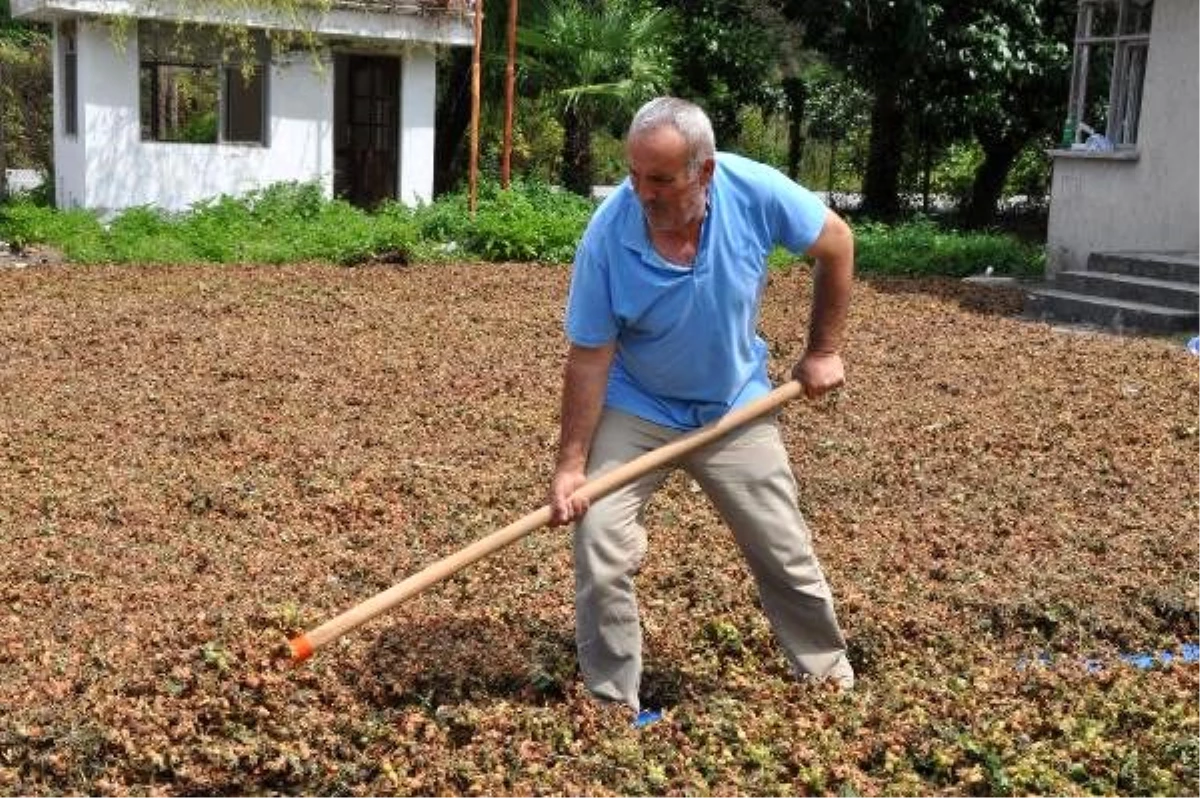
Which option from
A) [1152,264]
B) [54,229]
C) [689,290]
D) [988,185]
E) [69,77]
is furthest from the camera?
[988,185]

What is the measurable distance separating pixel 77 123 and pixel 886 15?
400 inches

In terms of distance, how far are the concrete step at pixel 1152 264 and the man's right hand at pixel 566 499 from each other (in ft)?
30.6

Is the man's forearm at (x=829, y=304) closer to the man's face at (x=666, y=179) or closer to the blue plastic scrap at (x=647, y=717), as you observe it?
the man's face at (x=666, y=179)

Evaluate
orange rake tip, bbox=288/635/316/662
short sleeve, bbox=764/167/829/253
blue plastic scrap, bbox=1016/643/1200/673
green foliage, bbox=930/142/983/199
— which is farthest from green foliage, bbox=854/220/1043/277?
orange rake tip, bbox=288/635/316/662

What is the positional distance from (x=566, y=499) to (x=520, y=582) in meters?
1.39

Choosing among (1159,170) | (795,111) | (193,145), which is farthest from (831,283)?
(795,111)

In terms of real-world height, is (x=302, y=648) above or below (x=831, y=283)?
below

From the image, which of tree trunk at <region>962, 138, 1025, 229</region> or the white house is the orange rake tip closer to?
the white house

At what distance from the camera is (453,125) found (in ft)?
73.3

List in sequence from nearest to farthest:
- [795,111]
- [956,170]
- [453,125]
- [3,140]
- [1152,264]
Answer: [1152,264], [3,140], [453,125], [795,111], [956,170]

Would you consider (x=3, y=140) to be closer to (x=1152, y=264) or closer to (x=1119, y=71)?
(x=1119, y=71)

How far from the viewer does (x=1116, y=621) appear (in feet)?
15.5

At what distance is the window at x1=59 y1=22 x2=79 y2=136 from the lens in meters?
18.0

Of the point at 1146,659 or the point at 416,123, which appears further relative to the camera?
the point at 416,123
